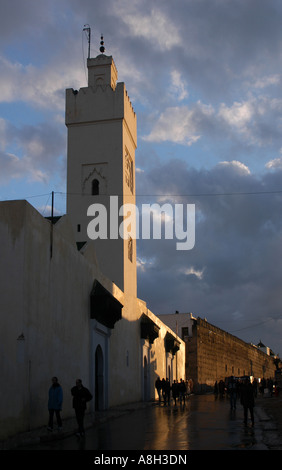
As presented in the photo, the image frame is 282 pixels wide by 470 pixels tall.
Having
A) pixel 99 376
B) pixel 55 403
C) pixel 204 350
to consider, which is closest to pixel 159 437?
pixel 55 403

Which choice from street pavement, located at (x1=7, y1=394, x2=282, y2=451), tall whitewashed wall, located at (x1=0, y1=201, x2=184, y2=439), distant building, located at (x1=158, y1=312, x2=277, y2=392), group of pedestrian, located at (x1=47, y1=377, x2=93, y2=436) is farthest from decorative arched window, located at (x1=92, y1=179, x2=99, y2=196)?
distant building, located at (x1=158, y1=312, x2=277, y2=392)

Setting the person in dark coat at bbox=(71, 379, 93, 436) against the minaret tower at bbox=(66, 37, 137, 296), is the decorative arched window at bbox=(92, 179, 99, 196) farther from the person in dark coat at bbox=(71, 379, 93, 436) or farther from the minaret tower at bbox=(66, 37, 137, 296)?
the person in dark coat at bbox=(71, 379, 93, 436)

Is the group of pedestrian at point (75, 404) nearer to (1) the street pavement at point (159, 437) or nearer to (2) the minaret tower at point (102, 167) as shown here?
(1) the street pavement at point (159, 437)

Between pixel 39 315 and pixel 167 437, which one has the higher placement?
pixel 39 315

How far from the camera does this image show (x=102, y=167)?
92.3ft

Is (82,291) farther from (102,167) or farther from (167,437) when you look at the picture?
(102,167)

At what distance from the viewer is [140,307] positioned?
29531mm

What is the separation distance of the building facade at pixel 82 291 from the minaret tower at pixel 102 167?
0.05 metres

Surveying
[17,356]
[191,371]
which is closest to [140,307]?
[17,356]

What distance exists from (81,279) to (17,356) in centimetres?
582

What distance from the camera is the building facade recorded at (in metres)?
11.7

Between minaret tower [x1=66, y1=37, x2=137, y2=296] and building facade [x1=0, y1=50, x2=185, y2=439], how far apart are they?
0.05 metres

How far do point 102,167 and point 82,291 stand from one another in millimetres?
12052

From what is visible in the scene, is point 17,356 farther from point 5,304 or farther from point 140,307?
point 140,307
